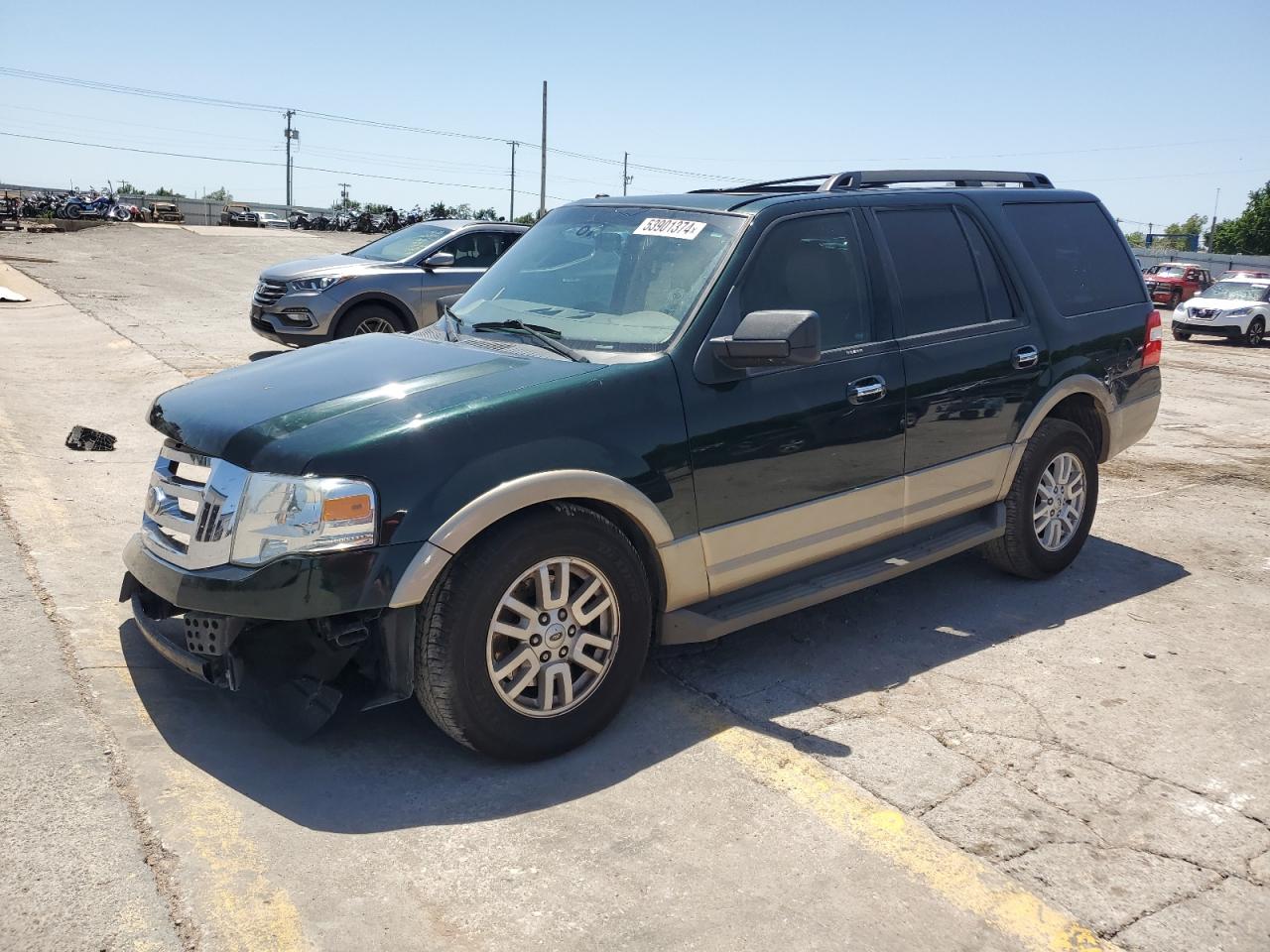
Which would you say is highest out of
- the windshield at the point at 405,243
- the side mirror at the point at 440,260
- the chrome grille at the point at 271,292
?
the windshield at the point at 405,243

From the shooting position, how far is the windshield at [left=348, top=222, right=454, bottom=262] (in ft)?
41.6

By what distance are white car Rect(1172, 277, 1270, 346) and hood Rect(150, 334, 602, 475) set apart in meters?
25.2

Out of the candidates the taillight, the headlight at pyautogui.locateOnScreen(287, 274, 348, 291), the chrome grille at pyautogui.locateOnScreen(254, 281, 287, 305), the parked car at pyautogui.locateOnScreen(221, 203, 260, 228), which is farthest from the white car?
the parked car at pyautogui.locateOnScreen(221, 203, 260, 228)

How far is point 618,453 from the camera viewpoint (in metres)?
3.80

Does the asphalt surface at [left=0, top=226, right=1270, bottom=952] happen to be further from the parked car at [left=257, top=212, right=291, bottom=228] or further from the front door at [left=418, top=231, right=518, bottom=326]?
the parked car at [left=257, top=212, right=291, bottom=228]

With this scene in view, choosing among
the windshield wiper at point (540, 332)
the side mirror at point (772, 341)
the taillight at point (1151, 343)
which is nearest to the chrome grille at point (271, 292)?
the windshield wiper at point (540, 332)

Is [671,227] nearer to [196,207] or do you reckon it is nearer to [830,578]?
[830,578]

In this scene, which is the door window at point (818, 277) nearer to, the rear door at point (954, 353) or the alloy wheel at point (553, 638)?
the rear door at point (954, 353)

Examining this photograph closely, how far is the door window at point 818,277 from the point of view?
436cm

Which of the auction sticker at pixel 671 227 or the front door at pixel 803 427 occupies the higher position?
the auction sticker at pixel 671 227

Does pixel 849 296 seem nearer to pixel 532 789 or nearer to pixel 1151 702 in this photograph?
pixel 1151 702

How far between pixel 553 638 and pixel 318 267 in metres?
9.40

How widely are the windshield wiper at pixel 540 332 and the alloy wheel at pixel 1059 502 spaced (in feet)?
8.87

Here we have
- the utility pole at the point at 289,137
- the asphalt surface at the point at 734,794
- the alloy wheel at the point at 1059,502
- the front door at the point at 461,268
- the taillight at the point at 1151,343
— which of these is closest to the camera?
the asphalt surface at the point at 734,794
